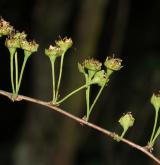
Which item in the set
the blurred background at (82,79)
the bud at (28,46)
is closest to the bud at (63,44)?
the bud at (28,46)

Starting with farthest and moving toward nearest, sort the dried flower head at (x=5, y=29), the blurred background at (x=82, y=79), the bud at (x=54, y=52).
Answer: the blurred background at (x=82, y=79) < the bud at (x=54, y=52) < the dried flower head at (x=5, y=29)

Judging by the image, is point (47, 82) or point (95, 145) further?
point (95, 145)

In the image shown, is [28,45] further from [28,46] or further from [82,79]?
[82,79]

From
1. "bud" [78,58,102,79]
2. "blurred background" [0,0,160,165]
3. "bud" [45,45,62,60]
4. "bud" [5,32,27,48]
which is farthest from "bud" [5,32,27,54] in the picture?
"blurred background" [0,0,160,165]

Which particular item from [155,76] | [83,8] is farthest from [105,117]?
[83,8]

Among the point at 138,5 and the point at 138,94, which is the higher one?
the point at 138,5

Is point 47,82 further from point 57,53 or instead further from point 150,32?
point 57,53

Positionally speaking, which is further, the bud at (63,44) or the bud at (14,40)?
the bud at (63,44)

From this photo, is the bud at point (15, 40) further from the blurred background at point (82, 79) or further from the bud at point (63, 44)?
the blurred background at point (82, 79)

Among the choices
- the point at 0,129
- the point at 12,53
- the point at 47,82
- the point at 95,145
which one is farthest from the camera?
the point at 0,129
